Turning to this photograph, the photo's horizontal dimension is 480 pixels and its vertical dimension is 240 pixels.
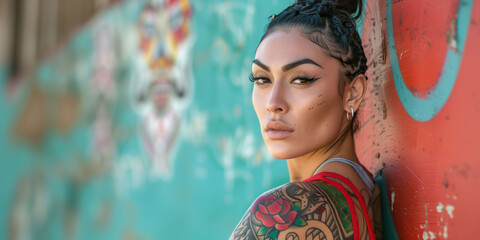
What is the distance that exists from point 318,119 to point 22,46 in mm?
5224

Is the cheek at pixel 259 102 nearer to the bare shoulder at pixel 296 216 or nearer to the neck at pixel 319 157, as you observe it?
the neck at pixel 319 157

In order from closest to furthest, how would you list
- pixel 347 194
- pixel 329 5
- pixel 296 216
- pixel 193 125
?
pixel 296 216, pixel 347 194, pixel 329 5, pixel 193 125

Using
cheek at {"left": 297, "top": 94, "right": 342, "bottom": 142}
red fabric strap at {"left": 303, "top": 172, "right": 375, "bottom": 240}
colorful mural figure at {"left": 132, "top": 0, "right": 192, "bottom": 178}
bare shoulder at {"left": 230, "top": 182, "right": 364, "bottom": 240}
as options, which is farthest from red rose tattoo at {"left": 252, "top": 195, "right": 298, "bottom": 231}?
colorful mural figure at {"left": 132, "top": 0, "right": 192, "bottom": 178}

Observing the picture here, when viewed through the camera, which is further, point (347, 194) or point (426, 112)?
point (426, 112)

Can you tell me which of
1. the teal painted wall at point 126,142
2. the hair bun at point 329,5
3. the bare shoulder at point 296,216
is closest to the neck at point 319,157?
the bare shoulder at point 296,216

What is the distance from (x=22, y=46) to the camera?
583cm

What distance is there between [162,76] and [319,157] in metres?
2.65

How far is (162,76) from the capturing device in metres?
3.96

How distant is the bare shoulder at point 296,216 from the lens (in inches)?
46.5

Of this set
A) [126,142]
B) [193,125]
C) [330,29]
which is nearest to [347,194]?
[330,29]

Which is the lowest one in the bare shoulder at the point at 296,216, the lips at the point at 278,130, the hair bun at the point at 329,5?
the bare shoulder at the point at 296,216

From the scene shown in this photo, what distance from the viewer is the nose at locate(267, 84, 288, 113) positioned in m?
1.40

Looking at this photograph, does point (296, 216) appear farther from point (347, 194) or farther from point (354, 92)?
point (354, 92)

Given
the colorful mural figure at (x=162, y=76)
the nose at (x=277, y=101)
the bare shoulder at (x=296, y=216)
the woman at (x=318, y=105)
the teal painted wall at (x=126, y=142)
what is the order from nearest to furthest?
the bare shoulder at (x=296, y=216), the woman at (x=318, y=105), the nose at (x=277, y=101), the teal painted wall at (x=126, y=142), the colorful mural figure at (x=162, y=76)
